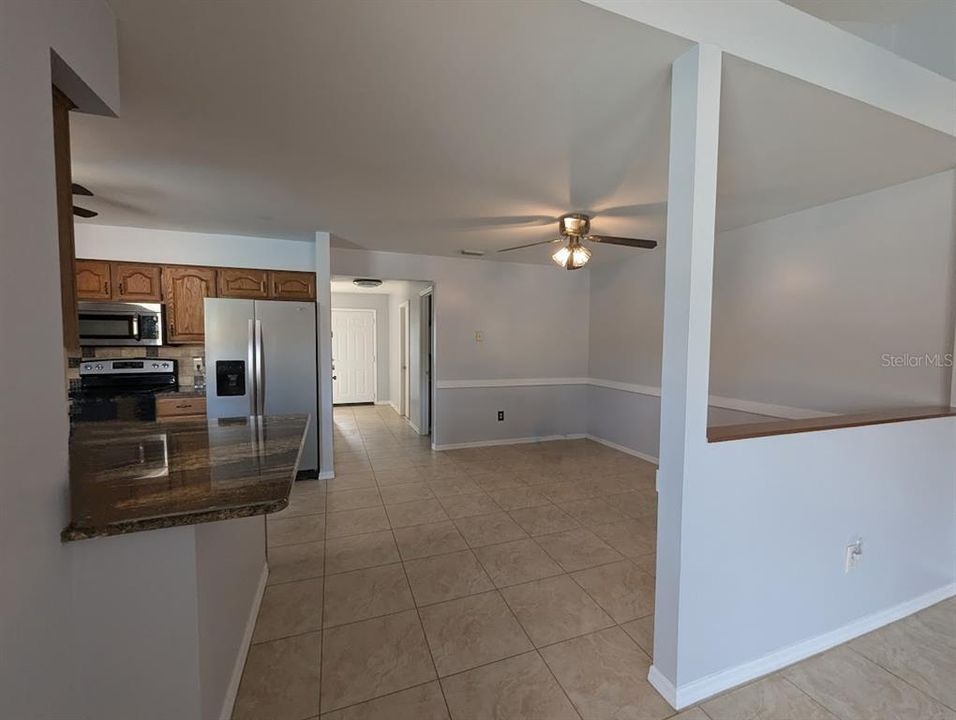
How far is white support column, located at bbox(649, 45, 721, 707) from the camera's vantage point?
Answer: 1.40 m

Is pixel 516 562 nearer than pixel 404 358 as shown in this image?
Yes

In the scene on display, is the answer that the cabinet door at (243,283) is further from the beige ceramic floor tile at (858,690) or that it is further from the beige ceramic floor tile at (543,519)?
the beige ceramic floor tile at (858,690)

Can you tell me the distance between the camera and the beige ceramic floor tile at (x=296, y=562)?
2.33 meters

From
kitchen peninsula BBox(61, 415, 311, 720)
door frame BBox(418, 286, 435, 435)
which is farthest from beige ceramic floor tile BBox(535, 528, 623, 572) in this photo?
door frame BBox(418, 286, 435, 435)

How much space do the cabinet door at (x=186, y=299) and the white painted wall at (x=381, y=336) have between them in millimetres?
4266

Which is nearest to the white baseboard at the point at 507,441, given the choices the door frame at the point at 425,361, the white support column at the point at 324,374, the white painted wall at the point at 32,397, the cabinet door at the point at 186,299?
the door frame at the point at 425,361

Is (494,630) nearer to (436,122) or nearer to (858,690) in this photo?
(858,690)

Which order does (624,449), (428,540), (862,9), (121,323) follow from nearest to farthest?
(862,9), (428,540), (121,323), (624,449)

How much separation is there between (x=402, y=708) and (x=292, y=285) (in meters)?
3.71

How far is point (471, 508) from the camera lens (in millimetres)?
3271

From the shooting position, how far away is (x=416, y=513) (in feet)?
10.4

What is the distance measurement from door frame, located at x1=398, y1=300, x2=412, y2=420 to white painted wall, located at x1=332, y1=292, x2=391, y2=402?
3.52 ft

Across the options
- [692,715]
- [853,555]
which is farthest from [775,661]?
[853,555]

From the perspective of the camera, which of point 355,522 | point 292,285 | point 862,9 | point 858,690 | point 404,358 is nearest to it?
point 858,690
